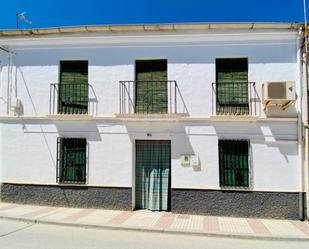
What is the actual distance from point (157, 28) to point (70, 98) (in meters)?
3.62

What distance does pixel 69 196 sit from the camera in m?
11.2

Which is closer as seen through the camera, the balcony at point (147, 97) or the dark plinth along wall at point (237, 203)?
the dark plinth along wall at point (237, 203)

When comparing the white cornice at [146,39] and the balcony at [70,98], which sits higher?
the white cornice at [146,39]

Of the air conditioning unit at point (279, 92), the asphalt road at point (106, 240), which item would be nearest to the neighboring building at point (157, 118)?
the air conditioning unit at point (279, 92)

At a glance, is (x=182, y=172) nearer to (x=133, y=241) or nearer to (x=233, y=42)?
(x=133, y=241)

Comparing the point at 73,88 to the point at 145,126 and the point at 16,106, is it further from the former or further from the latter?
the point at 145,126

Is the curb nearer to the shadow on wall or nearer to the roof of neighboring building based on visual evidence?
the shadow on wall

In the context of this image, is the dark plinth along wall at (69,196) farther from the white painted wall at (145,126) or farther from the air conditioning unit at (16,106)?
the air conditioning unit at (16,106)

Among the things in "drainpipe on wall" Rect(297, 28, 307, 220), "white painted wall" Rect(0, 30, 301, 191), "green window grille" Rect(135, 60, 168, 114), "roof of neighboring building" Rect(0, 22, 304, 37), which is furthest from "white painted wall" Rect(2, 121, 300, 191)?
"roof of neighboring building" Rect(0, 22, 304, 37)

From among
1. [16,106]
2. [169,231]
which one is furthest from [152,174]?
[16,106]

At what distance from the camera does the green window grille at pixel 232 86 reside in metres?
10.6

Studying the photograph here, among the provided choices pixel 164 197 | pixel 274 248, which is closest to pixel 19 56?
pixel 164 197

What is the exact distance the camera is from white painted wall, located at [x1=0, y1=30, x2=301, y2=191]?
1023 cm

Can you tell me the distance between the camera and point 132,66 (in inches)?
435
